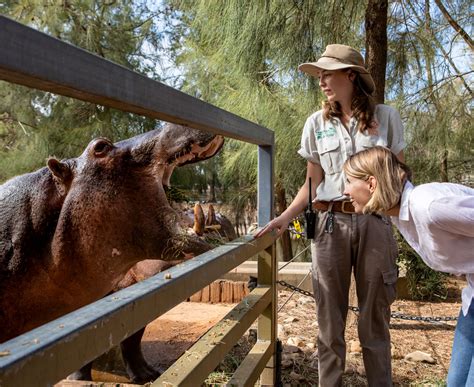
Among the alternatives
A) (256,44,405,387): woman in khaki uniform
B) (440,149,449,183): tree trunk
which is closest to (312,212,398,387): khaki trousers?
(256,44,405,387): woman in khaki uniform

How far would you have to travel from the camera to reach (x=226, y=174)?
7.64 meters

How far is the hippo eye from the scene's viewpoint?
210 cm

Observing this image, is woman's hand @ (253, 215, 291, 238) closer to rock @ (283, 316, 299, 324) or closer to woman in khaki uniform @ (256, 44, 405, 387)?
woman in khaki uniform @ (256, 44, 405, 387)

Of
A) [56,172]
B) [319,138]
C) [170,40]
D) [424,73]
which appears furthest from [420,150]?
[170,40]

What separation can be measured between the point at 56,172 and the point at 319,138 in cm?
119

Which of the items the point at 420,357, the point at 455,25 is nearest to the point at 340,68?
the point at 420,357

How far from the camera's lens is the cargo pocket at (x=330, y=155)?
243cm

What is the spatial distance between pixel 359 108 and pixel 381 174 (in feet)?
1.87

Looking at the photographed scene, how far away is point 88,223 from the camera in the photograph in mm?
2016

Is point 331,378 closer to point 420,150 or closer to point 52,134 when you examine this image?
point 420,150

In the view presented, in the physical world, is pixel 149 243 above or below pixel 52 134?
below

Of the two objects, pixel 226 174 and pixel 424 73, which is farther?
pixel 226 174

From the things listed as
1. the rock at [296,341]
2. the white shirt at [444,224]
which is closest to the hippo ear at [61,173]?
the white shirt at [444,224]

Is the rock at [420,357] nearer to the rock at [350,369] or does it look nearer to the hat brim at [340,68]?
the rock at [350,369]
